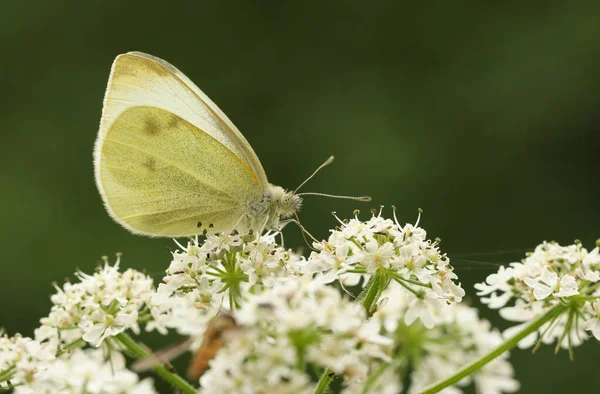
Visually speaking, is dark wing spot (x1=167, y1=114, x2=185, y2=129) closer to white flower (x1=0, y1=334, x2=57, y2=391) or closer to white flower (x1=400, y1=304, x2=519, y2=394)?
white flower (x1=0, y1=334, x2=57, y2=391)

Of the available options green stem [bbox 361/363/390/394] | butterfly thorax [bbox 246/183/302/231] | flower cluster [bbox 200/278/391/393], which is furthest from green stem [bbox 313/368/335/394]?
butterfly thorax [bbox 246/183/302/231]

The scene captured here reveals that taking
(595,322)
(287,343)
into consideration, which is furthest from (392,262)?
(287,343)

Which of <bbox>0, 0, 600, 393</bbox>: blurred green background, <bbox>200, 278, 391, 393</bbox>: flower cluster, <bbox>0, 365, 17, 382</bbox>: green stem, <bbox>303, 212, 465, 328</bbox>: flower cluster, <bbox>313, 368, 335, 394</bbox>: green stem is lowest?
<bbox>0, 365, 17, 382</bbox>: green stem

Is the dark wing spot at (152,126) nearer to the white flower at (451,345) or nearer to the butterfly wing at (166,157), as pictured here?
the butterfly wing at (166,157)

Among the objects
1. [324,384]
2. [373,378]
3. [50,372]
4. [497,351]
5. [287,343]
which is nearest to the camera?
[287,343]

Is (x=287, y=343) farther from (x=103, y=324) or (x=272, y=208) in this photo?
(x=272, y=208)

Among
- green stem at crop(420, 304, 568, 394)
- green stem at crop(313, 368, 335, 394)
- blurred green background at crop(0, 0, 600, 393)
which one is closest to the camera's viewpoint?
green stem at crop(313, 368, 335, 394)

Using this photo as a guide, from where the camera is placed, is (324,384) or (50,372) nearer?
(324,384)
